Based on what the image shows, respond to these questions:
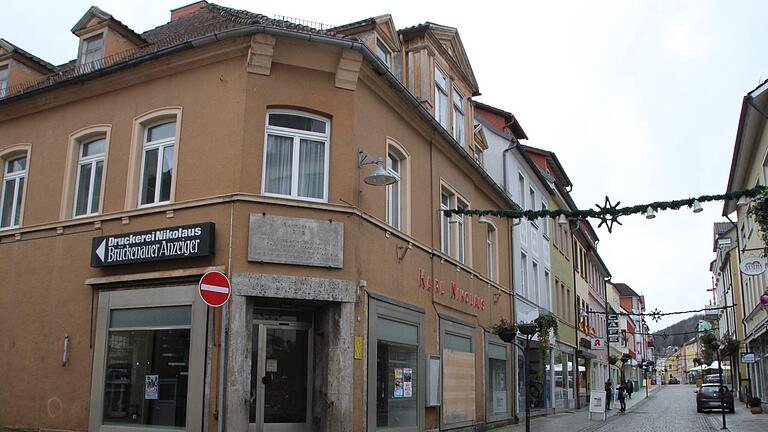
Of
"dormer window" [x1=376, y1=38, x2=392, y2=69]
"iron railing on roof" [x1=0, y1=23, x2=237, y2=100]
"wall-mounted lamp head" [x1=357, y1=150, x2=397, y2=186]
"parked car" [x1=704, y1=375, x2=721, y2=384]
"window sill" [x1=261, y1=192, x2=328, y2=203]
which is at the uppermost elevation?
"dormer window" [x1=376, y1=38, x2=392, y2=69]

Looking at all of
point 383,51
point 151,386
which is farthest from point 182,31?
point 151,386

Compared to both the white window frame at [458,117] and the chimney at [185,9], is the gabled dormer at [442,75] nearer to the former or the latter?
the white window frame at [458,117]

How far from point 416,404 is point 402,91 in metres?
6.76

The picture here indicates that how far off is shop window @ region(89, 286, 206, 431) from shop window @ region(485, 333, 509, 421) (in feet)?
34.6

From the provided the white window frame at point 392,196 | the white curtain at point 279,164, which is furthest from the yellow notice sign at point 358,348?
the white window frame at point 392,196

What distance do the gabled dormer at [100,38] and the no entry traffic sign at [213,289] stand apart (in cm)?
754

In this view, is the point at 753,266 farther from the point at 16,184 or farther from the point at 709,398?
the point at 16,184

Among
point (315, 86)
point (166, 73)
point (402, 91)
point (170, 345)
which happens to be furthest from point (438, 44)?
point (170, 345)

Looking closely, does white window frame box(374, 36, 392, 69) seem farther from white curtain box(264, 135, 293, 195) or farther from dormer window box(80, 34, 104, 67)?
dormer window box(80, 34, 104, 67)

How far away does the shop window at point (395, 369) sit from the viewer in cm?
1372

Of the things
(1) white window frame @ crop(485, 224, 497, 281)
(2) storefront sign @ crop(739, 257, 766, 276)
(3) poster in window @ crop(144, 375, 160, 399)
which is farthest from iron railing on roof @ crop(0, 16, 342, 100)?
(2) storefront sign @ crop(739, 257, 766, 276)

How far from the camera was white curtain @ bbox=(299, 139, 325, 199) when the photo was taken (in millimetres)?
13383

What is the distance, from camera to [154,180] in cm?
1378

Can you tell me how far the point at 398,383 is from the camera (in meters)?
15.0
